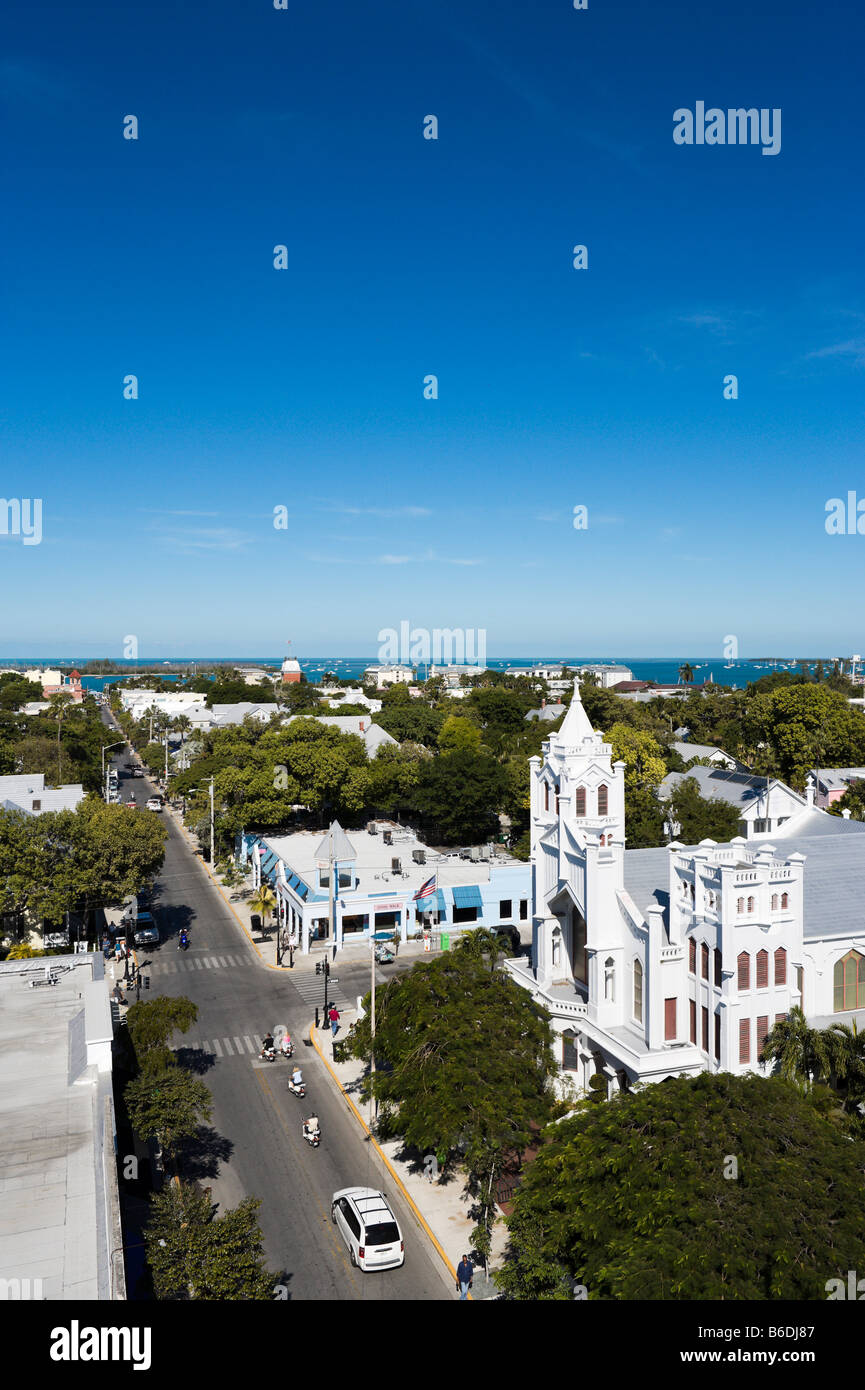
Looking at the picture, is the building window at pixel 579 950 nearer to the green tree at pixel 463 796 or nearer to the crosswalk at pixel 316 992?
the crosswalk at pixel 316 992

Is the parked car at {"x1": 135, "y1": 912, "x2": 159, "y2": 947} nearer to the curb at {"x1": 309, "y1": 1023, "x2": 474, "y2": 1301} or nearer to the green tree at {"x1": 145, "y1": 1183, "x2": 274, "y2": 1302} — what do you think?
the curb at {"x1": 309, "y1": 1023, "x2": 474, "y2": 1301}

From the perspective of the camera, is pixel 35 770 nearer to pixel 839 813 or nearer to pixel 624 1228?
pixel 839 813

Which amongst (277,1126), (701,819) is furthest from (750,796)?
(277,1126)

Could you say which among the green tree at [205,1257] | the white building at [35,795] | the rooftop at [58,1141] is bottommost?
the green tree at [205,1257]

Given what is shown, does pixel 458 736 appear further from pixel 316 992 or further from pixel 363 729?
pixel 316 992

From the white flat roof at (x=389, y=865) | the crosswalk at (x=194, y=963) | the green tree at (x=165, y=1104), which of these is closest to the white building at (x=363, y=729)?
the white flat roof at (x=389, y=865)
